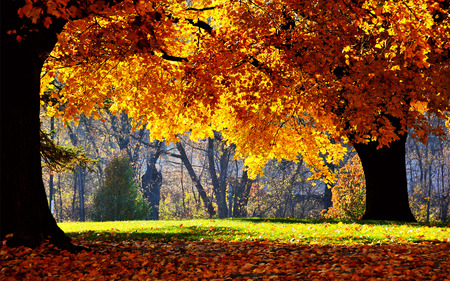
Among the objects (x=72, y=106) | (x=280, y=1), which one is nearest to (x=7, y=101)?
(x=72, y=106)

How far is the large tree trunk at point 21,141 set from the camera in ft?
23.4

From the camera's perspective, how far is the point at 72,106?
10336 millimetres

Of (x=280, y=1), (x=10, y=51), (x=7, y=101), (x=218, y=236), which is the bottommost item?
(x=218, y=236)

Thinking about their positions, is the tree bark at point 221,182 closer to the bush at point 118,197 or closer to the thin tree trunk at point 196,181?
the thin tree trunk at point 196,181

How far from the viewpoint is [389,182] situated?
42.9ft

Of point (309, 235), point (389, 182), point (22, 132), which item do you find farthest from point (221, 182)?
point (22, 132)

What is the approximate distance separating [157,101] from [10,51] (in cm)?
532

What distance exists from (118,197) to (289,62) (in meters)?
15.5

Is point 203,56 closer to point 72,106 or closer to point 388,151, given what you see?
point 72,106

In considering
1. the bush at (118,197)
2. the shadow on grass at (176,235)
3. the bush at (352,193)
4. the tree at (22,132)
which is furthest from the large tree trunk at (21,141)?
the bush at (118,197)

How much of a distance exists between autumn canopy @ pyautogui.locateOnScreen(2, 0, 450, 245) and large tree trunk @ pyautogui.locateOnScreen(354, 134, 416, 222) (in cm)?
3

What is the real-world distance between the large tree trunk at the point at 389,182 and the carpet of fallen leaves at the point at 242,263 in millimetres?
5525

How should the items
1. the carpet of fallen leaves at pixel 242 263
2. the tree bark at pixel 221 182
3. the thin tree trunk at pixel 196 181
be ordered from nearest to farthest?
1. the carpet of fallen leaves at pixel 242 263
2. the thin tree trunk at pixel 196 181
3. the tree bark at pixel 221 182

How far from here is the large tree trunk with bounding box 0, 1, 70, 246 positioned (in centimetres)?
713
